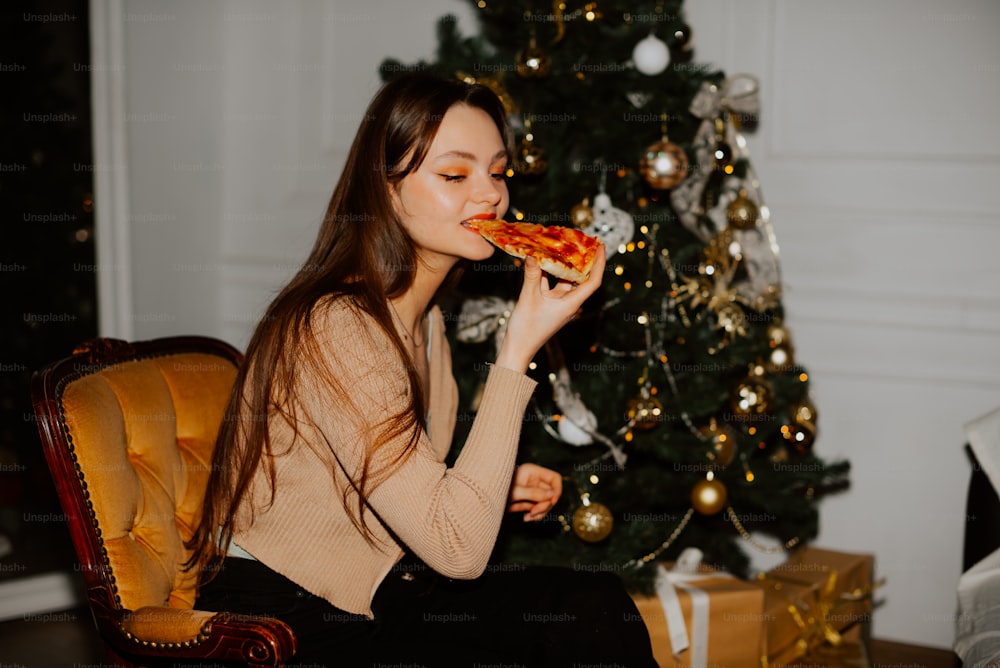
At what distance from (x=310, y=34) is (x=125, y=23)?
27.9 inches

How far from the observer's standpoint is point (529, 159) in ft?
8.11

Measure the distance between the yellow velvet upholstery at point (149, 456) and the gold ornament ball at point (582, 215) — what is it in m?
0.93

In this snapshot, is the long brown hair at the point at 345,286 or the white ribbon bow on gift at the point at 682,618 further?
the white ribbon bow on gift at the point at 682,618

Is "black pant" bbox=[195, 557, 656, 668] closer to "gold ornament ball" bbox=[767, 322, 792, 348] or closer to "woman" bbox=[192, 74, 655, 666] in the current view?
"woman" bbox=[192, 74, 655, 666]

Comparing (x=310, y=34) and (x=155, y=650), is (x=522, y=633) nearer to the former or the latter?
(x=155, y=650)

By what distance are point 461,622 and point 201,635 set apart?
497mm

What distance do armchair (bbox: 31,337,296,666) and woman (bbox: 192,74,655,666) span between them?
0.10 meters

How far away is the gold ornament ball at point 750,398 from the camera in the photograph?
2.59m

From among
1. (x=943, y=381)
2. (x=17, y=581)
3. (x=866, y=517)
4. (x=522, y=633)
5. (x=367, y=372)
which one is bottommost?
(x=17, y=581)

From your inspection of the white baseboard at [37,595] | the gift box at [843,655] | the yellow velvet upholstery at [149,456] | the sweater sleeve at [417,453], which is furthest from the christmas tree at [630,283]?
the white baseboard at [37,595]

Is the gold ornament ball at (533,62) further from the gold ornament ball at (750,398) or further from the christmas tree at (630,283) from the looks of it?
the gold ornament ball at (750,398)

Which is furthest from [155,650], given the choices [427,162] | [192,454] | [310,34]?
[310,34]

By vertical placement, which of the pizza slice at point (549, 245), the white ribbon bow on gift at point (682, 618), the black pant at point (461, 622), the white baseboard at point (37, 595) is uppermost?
the pizza slice at point (549, 245)

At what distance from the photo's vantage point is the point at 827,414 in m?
3.18
